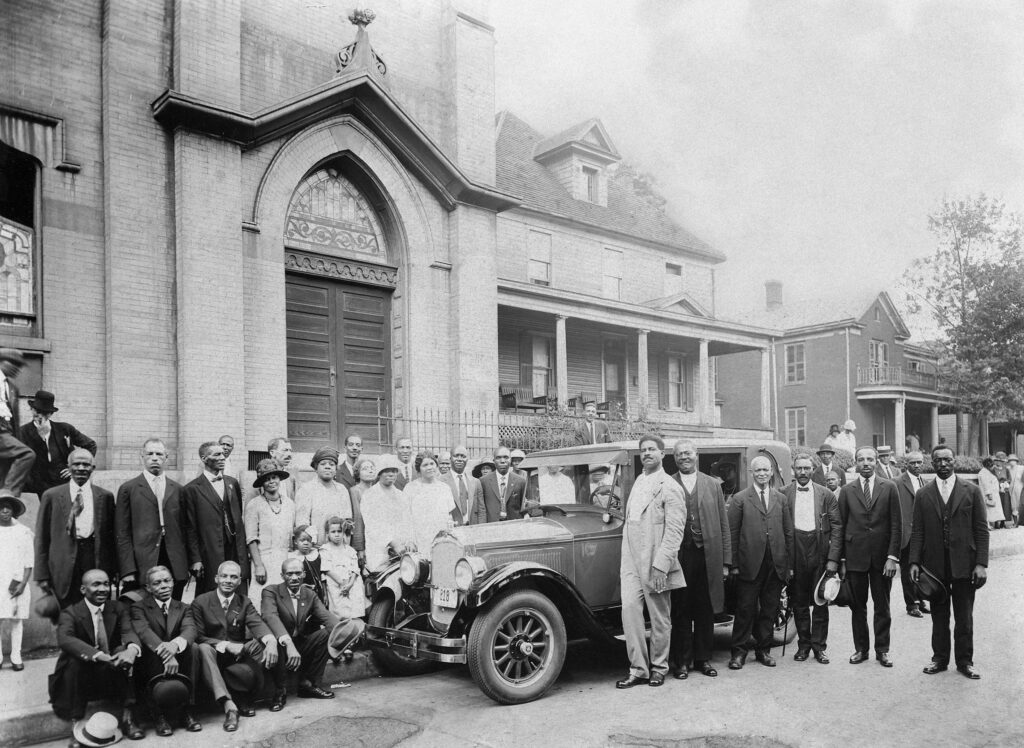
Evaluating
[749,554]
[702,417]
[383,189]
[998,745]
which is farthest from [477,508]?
[702,417]

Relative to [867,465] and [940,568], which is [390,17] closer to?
[867,465]

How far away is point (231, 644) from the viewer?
623 centimetres

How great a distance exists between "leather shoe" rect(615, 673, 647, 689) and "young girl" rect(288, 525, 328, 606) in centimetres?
259

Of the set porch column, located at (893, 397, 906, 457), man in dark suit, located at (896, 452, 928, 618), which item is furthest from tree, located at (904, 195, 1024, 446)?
man in dark suit, located at (896, 452, 928, 618)

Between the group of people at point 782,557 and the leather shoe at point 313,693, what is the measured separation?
232 centimetres

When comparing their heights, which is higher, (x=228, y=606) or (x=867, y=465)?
(x=867, y=465)

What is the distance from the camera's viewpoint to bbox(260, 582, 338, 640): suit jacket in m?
6.55

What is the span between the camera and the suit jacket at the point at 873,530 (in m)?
7.55

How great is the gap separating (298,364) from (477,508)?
4689 millimetres

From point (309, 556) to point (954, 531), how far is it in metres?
5.44

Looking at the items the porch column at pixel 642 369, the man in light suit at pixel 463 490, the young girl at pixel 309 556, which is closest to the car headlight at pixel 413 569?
the young girl at pixel 309 556

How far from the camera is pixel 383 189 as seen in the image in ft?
45.2

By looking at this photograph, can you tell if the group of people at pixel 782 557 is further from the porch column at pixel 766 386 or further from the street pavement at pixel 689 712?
the porch column at pixel 766 386

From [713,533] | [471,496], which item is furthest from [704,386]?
[713,533]
